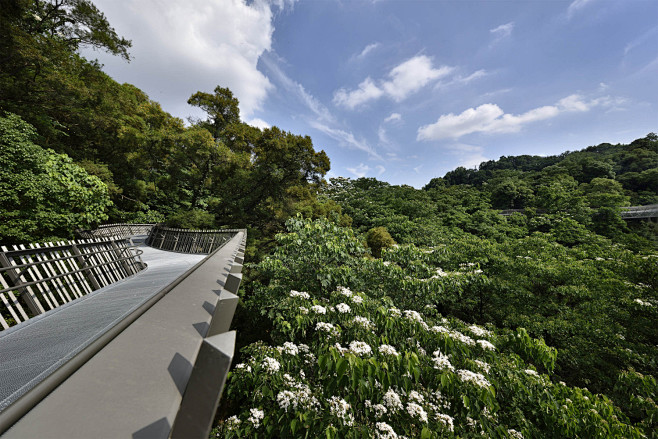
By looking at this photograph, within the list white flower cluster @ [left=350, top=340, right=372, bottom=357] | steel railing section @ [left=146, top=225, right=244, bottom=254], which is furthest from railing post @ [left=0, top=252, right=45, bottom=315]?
white flower cluster @ [left=350, top=340, right=372, bottom=357]

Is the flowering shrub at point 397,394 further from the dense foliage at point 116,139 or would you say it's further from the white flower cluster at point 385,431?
the dense foliage at point 116,139

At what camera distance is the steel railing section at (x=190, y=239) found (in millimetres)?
7855

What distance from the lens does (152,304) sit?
95cm

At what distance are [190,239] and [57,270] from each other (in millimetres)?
5513

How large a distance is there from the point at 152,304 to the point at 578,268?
13323 mm

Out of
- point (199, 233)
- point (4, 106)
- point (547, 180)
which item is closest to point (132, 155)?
point (4, 106)

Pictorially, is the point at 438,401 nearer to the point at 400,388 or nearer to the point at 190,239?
the point at 400,388

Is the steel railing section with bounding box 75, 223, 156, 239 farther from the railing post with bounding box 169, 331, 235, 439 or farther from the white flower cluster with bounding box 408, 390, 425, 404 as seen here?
the railing post with bounding box 169, 331, 235, 439

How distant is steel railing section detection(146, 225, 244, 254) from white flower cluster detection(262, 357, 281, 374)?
13.0 feet

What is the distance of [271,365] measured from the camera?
10.8ft

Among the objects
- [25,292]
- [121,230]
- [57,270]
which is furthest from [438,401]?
[121,230]

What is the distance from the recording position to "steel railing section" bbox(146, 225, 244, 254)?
7.86 m

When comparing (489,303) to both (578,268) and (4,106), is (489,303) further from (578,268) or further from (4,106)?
(4,106)

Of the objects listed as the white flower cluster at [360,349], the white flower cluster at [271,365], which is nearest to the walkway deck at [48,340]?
the white flower cluster at [271,365]
